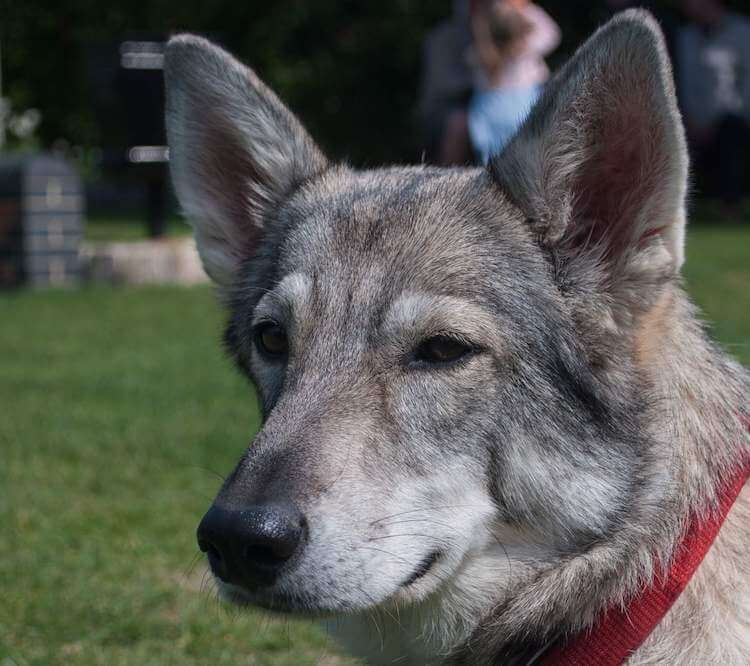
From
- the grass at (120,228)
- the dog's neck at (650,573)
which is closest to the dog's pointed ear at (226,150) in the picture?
the dog's neck at (650,573)

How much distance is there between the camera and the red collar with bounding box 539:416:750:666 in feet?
10.4

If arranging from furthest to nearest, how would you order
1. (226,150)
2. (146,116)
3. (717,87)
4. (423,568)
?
(717,87) → (146,116) → (226,150) → (423,568)

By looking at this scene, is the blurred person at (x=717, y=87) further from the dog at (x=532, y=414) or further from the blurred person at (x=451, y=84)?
the dog at (x=532, y=414)

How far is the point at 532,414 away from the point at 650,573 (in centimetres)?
54

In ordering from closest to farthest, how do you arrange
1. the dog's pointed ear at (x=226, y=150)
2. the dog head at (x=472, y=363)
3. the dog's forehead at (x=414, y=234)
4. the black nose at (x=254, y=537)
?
1. the black nose at (x=254, y=537)
2. the dog head at (x=472, y=363)
3. the dog's forehead at (x=414, y=234)
4. the dog's pointed ear at (x=226, y=150)

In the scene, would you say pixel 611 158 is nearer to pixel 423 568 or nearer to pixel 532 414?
pixel 532 414

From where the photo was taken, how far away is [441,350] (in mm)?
3293

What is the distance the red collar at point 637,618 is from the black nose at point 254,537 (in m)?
0.88

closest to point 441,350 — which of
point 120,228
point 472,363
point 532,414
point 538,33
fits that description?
point 472,363

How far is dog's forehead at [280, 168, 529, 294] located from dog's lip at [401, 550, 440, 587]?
29.4 inches

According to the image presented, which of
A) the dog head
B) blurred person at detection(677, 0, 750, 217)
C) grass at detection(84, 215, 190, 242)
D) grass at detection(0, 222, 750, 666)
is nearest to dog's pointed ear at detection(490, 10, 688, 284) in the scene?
the dog head

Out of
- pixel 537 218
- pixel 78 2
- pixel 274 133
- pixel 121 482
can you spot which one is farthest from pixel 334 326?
pixel 78 2

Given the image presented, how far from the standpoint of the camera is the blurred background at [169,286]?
15.9 feet

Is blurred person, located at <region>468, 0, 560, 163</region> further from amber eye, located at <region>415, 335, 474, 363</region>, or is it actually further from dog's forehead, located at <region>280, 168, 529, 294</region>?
amber eye, located at <region>415, 335, 474, 363</region>
